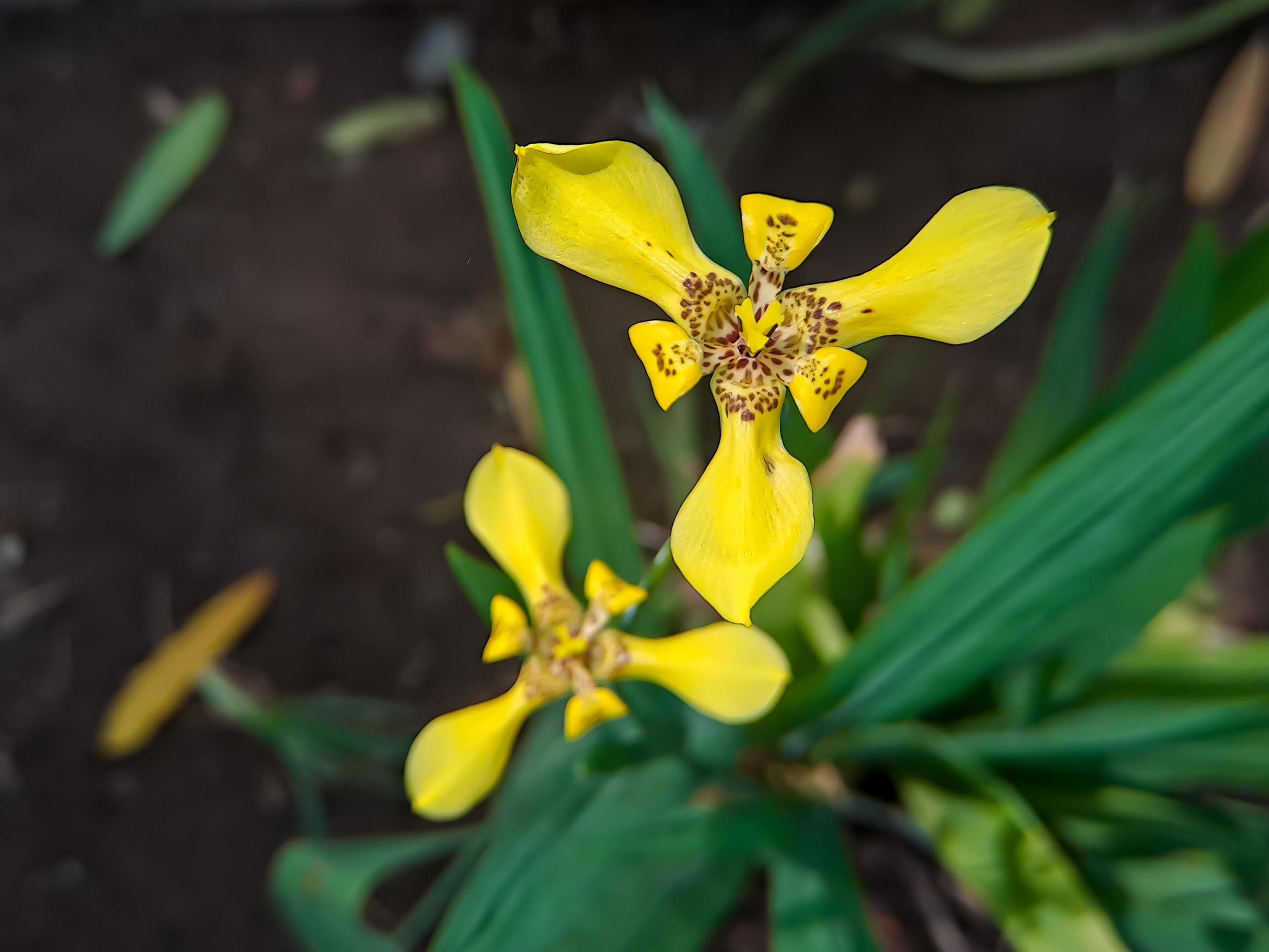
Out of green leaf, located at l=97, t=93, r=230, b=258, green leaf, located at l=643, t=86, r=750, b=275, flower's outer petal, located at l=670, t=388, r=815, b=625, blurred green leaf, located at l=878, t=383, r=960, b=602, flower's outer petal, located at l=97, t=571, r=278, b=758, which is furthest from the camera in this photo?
green leaf, located at l=97, t=93, r=230, b=258

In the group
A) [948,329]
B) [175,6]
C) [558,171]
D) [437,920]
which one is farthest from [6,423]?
[948,329]

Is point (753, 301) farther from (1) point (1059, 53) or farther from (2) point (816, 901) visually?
(1) point (1059, 53)

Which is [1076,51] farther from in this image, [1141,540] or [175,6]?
[175,6]

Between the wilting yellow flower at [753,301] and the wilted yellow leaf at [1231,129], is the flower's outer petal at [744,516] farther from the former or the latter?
the wilted yellow leaf at [1231,129]

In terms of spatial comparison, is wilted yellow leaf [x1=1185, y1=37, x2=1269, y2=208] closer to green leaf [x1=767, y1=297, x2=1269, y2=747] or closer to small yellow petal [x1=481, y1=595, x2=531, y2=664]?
green leaf [x1=767, y1=297, x2=1269, y2=747]

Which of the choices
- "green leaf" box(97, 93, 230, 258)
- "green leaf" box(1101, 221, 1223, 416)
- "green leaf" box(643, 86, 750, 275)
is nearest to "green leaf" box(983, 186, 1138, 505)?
"green leaf" box(1101, 221, 1223, 416)
